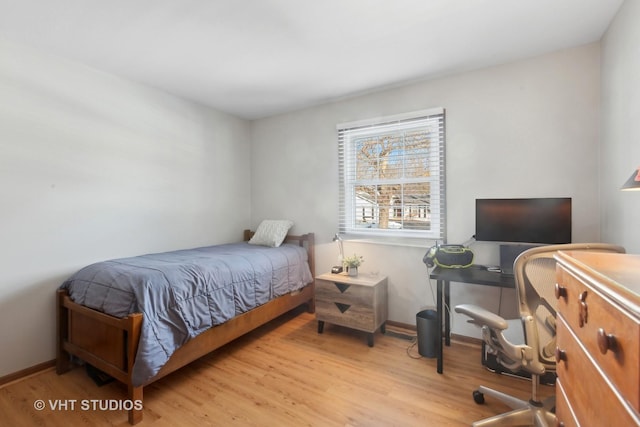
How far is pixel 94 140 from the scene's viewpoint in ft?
8.50

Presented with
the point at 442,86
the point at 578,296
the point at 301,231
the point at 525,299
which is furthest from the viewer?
the point at 301,231

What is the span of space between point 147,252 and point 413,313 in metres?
2.69

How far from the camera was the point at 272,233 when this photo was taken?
351cm

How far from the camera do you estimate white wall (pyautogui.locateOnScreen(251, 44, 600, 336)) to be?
230 centimetres

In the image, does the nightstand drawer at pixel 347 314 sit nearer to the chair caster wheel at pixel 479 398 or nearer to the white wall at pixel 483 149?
the white wall at pixel 483 149

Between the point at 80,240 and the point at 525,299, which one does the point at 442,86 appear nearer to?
the point at 525,299

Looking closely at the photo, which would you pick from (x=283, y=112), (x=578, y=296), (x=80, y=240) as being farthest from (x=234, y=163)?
(x=578, y=296)

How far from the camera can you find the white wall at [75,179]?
2.17 m

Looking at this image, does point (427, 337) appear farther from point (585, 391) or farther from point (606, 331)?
point (606, 331)

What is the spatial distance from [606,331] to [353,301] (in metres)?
2.13

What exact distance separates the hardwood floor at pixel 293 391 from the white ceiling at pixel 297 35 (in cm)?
244

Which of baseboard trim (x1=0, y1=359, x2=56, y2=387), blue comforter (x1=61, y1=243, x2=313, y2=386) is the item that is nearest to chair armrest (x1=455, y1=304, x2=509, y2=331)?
blue comforter (x1=61, y1=243, x2=313, y2=386)

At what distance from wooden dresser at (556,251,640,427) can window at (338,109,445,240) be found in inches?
70.1

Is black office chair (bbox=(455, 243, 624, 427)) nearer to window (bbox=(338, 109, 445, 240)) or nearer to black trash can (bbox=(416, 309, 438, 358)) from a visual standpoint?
black trash can (bbox=(416, 309, 438, 358))
